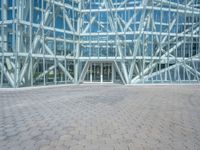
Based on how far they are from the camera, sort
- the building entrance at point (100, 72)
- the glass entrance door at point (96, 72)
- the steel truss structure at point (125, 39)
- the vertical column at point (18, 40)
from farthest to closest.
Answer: the glass entrance door at point (96, 72) → the building entrance at point (100, 72) → the steel truss structure at point (125, 39) → the vertical column at point (18, 40)

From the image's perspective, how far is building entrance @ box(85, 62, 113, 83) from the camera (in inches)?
1220

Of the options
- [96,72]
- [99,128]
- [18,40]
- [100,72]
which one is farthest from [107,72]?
[99,128]

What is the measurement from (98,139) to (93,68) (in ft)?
82.6

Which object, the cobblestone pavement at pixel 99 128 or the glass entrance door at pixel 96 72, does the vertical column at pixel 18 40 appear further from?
the glass entrance door at pixel 96 72

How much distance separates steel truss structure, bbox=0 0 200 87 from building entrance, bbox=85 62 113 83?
2.62 ft

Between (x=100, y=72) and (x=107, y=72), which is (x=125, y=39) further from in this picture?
(x=100, y=72)

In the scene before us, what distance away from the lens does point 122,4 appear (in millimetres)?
29250

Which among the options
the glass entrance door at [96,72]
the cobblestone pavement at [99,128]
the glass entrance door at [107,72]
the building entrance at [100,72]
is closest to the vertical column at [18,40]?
the cobblestone pavement at [99,128]

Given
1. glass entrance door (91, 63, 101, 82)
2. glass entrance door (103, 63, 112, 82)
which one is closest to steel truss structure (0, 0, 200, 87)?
glass entrance door (103, 63, 112, 82)

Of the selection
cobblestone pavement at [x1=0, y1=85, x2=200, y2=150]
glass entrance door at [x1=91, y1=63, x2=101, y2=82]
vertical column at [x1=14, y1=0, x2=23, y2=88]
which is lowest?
cobblestone pavement at [x1=0, y1=85, x2=200, y2=150]

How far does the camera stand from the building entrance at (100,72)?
3098 cm

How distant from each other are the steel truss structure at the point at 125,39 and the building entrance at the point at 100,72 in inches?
31.4

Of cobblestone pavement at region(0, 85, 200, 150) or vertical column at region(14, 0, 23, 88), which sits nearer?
cobblestone pavement at region(0, 85, 200, 150)

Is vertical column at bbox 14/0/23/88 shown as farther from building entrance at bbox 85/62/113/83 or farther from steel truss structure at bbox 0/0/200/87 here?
building entrance at bbox 85/62/113/83
